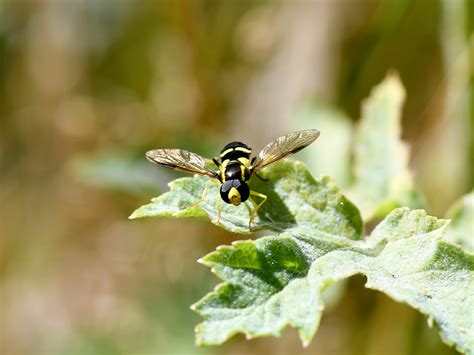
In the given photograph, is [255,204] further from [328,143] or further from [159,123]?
[159,123]

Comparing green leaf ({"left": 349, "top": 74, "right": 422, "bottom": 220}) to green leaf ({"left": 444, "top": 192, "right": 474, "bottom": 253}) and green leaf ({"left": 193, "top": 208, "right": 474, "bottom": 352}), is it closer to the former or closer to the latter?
green leaf ({"left": 444, "top": 192, "right": 474, "bottom": 253})

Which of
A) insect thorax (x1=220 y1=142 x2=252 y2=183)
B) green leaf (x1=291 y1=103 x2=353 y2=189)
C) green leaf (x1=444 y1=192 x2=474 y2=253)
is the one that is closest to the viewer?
insect thorax (x1=220 y1=142 x2=252 y2=183)

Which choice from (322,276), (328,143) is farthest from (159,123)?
(322,276)

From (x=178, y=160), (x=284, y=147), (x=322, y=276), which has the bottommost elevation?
(x=322, y=276)

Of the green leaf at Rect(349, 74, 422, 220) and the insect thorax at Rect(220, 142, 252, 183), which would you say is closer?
the insect thorax at Rect(220, 142, 252, 183)

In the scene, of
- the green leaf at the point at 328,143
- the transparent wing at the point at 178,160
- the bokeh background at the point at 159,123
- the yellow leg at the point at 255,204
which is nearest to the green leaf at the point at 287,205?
the yellow leg at the point at 255,204

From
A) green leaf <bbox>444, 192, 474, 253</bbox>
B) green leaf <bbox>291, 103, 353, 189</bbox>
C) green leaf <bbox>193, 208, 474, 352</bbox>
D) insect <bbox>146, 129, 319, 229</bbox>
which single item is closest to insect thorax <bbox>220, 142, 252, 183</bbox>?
insect <bbox>146, 129, 319, 229</bbox>
